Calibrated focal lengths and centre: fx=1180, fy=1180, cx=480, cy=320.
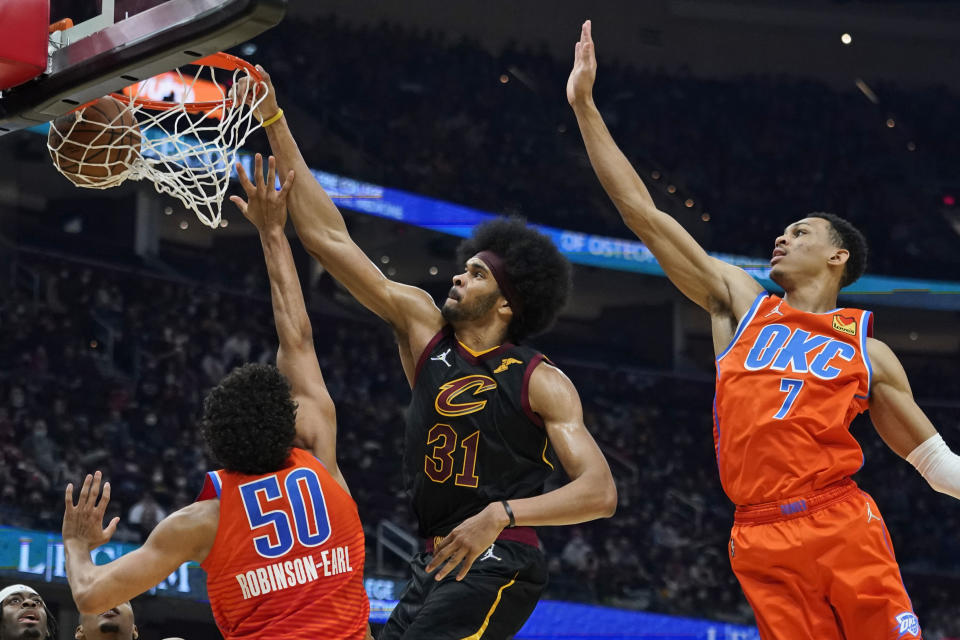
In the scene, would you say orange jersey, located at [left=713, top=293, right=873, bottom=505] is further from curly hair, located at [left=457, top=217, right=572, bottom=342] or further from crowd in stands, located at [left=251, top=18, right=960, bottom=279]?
crowd in stands, located at [left=251, top=18, right=960, bottom=279]

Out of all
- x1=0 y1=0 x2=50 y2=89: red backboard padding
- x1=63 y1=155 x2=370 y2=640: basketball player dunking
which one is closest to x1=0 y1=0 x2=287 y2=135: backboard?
x1=0 y1=0 x2=50 y2=89: red backboard padding

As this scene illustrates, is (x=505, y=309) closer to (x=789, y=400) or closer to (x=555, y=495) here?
(x=555, y=495)

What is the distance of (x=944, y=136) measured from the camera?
2325 centimetres

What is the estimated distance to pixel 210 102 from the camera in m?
4.83

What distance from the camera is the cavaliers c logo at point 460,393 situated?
3.94m

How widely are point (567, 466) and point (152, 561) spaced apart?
1298 millimetres

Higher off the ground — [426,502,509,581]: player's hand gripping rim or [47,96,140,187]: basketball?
[47,96,140,187]: basketball

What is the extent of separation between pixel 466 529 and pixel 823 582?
1.34 m

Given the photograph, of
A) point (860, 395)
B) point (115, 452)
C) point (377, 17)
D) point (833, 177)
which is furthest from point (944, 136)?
point (860, 395)

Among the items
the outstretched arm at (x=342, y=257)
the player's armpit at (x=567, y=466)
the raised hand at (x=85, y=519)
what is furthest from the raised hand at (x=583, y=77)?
the raised hand at (x=85, y=519)

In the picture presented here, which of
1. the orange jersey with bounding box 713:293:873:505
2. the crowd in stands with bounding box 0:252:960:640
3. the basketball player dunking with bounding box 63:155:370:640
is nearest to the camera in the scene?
the basketball player dunking with bounding box 63:155:370:640

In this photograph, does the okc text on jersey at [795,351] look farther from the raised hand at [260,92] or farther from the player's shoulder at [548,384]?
the raised hand at [260,92]

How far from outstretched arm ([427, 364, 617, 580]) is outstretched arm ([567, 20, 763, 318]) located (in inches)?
27.9

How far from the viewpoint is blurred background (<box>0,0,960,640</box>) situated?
15070 mm
